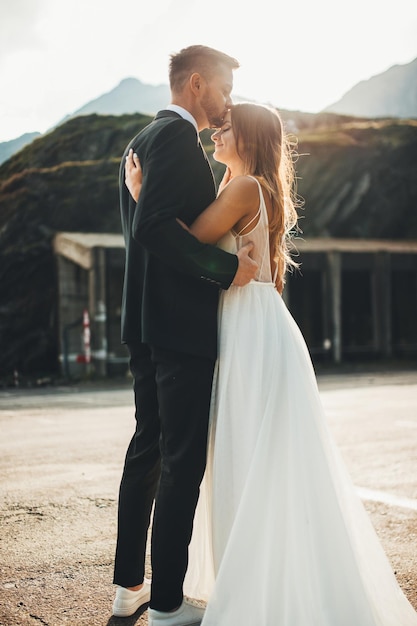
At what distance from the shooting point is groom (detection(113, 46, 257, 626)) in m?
2.75

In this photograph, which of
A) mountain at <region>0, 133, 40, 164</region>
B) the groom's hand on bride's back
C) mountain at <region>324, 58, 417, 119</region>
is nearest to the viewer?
the groom's hand on bride's back

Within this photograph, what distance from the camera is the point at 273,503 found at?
2.70 m

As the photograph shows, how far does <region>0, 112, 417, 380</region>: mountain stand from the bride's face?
2045cm

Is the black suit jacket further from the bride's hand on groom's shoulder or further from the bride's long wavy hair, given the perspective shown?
the bride's long wavy hair

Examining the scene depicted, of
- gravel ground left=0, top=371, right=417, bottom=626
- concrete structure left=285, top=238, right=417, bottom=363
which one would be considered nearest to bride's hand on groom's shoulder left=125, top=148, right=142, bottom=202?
gravel ground left=0, top=371, right=417, bottom=626

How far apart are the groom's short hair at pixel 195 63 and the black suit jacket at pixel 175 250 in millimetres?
188

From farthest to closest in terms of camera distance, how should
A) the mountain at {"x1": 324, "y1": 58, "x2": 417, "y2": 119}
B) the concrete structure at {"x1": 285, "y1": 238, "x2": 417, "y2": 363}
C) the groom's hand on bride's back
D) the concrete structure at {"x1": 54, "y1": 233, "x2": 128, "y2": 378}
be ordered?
1. the mountain at {"x1": 324, "y1": 58, "x2": 417, "y2": 119}
2. the concrete structure at {"x1": 285, "y1": 238, "x2": 417, "y2": 363}
3. the concrete structure at {"x1": 54, "y1": 233, "x2": 128, "y2": 378}
4. the groom's hand on bride's back

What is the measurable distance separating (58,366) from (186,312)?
21001 mm

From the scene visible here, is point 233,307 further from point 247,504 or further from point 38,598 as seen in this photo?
point 38,598

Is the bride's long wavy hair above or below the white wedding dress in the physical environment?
above

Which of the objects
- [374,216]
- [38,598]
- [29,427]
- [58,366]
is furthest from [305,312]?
[38,598]

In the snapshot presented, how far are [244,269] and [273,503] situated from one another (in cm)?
83

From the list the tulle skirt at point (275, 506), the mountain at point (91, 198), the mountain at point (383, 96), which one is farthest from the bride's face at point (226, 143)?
the mountain at point (383, 96)

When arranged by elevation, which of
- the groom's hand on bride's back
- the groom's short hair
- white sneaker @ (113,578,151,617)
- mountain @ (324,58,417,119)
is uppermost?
mountain @ (324,58,417,119)
